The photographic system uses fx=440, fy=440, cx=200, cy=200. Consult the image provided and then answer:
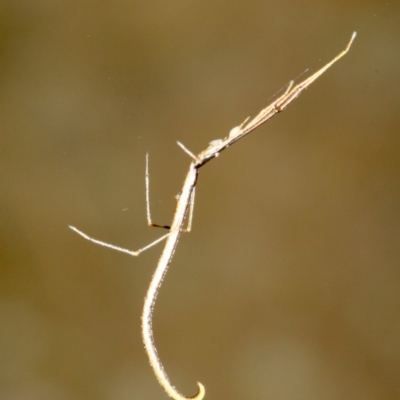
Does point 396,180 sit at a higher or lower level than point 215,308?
higher

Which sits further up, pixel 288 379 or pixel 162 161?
pixel 162 161

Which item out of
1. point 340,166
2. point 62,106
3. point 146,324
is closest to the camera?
point 146,324

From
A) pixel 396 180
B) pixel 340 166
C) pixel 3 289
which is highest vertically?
pixel 3 289

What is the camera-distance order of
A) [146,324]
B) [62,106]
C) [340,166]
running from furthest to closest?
1. [340,166]
2. [62,106]
3. [146,324]

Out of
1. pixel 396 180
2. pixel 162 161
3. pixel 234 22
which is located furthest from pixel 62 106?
pixel 396 180

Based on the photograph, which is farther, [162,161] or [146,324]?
[162,161]

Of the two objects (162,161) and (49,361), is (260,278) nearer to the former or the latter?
(162,161)

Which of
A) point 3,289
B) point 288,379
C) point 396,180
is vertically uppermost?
point 3,289

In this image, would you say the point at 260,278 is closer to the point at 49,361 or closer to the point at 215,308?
the point at 215,308

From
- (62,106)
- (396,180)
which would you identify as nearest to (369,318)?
(396,180)
